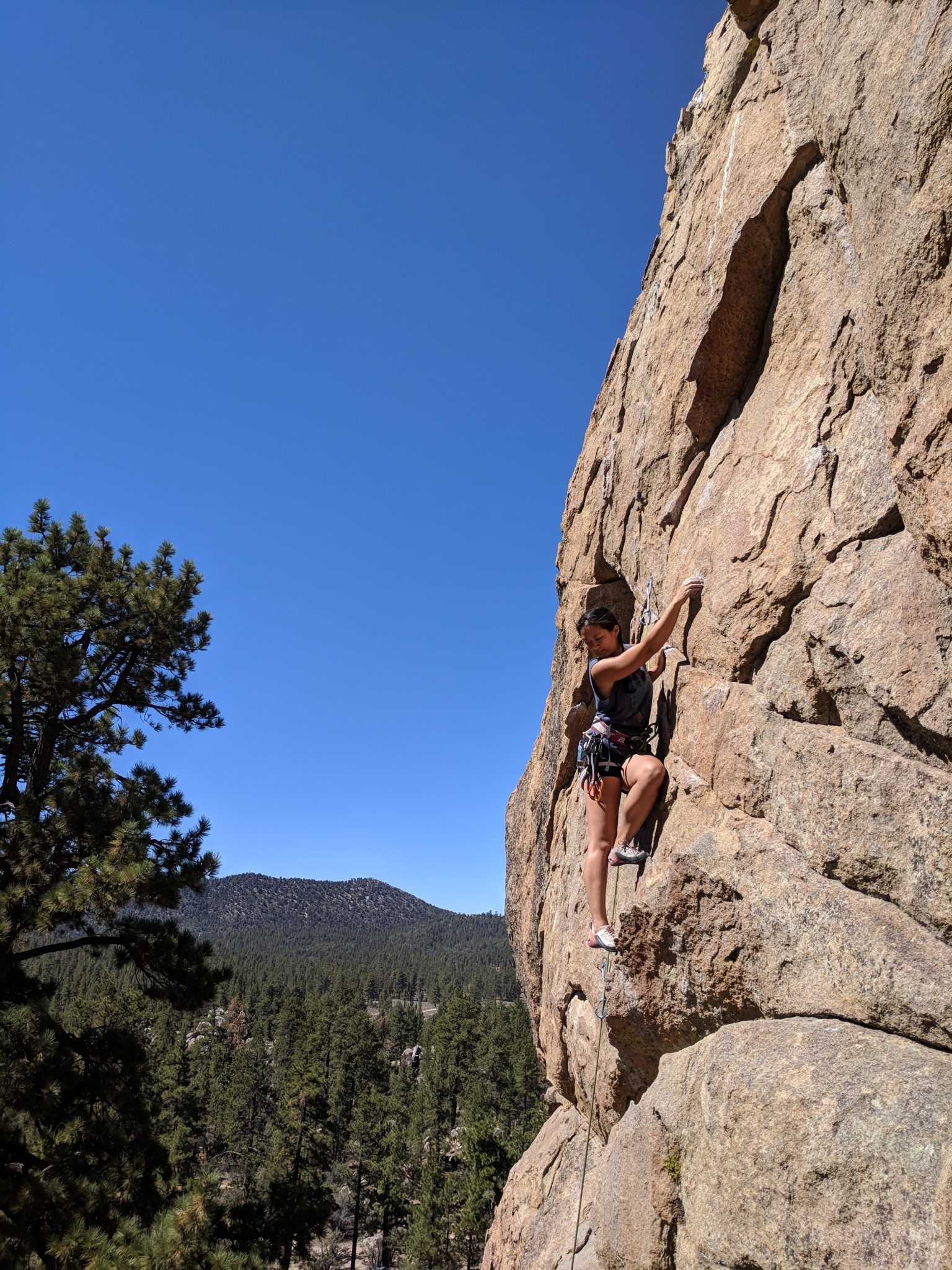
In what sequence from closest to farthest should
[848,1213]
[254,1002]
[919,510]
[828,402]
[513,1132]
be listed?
[848,1213] < [919,510] < [828,402] < [513,1132] < [254,1002]

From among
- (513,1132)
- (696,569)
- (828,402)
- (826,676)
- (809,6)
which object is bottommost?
(513,1132)

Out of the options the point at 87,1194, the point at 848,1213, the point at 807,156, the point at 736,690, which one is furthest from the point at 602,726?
the point at 87,1194

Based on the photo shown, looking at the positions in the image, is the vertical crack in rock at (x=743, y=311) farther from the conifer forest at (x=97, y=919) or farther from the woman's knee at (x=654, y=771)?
the conifer forest at (x=97, y=919)

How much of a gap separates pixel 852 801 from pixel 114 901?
24.1ft

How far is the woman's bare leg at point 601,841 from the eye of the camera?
201 inches

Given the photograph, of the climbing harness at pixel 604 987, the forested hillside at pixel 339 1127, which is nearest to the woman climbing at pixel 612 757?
the climbing harness at pixel 604 987

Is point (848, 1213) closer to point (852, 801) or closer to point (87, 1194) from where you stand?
point (852, 801)

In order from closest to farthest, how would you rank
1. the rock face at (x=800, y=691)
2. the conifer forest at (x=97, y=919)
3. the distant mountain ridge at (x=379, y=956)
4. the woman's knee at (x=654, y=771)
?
the rock face at (x=800, y=691) < the woman's knee at (x=654, y=771) < the conifer forest at (x=97, y=919) < the distant mountain ridge at (x=379, y=956)

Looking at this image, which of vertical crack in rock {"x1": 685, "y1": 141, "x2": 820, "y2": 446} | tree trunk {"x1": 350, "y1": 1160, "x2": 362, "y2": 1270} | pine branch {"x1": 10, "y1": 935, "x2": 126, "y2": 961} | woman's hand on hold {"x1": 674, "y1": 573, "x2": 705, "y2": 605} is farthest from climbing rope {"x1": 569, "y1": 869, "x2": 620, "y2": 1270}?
tree trunk {"x1": 350, "y1": 1160, "x2": 362, "y2": 1270}

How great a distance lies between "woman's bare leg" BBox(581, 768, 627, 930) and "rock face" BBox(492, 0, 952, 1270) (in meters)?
0.25

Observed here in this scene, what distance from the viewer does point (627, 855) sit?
492cm

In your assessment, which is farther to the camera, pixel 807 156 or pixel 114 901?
pixel 114 901

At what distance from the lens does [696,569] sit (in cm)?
456

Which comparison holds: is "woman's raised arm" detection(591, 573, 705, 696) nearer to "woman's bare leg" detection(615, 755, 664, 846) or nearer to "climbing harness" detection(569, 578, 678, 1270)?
"climbing harness" detection(569, 578, 678, 1270)
